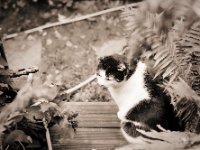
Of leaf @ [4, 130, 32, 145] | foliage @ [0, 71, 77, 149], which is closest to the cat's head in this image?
foliage @ [0, 71, 77, 149]

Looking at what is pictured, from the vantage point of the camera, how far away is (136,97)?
2.00 meters

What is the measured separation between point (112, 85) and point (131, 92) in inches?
4.3

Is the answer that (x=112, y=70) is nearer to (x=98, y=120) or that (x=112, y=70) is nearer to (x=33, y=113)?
(x=98, y=120)

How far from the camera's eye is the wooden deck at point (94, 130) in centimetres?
204

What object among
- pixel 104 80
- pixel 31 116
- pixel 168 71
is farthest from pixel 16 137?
pixel 168 71

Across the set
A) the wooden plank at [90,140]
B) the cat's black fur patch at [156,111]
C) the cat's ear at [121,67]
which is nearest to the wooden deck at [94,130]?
the wooden plank at [90,140]

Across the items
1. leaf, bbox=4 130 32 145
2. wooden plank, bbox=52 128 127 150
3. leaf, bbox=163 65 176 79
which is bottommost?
wooden plank, bbox=52 128 127 150

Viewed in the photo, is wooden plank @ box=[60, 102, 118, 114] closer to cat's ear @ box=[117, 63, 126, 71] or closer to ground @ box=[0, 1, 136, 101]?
ground @ box=[0, 1, 136, 101]

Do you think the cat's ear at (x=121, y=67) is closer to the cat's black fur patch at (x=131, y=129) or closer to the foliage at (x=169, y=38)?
the foliage at (x=169, y=38)

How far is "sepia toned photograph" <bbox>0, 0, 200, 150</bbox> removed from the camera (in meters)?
1.85

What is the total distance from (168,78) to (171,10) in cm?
44

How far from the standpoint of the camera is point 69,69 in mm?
2354

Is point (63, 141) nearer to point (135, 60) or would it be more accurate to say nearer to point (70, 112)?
Result: point (70, 112)

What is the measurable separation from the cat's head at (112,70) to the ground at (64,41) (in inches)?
7.5
